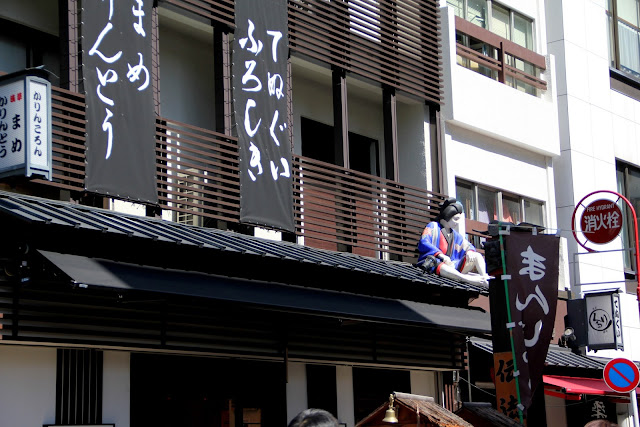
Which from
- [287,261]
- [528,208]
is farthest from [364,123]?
[287,261]

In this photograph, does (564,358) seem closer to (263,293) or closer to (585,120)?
(585,120)

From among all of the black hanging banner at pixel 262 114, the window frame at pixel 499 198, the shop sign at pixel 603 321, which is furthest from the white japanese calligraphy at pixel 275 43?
the shop sign at pixel 603 321

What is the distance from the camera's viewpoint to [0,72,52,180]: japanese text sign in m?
11.5

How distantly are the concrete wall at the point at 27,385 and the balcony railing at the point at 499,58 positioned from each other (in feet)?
40.0

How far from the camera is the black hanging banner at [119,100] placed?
13797mm

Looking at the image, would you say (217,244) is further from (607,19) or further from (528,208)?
(607,19)

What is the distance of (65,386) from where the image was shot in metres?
13.1

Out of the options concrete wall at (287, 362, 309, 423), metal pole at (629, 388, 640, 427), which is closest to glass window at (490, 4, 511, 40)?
metal pole at (629, 388, 640, 427)

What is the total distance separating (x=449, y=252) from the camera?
62.3ft

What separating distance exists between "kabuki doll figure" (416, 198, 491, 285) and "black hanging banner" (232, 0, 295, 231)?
306cm

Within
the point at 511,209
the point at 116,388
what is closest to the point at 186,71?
the point at 116,388

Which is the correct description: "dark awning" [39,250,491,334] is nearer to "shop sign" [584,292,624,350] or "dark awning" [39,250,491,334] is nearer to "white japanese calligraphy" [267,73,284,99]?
"white japanese calligraphy" [267,73,284,99]

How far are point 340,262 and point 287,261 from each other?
135cm

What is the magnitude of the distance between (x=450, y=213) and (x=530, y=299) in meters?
3.86
